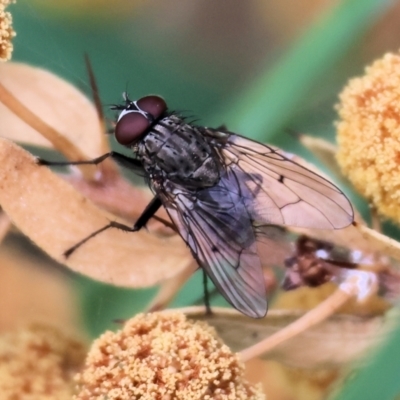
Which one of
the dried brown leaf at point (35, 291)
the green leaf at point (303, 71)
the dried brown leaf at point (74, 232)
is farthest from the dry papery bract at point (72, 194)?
the green leaf at point (303, 71)

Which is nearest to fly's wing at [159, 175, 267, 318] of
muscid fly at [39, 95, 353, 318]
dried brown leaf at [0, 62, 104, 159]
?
muscid fly at [39, 95, 353, 318]

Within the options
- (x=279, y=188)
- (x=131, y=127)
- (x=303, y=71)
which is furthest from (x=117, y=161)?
(x=303, y=71)

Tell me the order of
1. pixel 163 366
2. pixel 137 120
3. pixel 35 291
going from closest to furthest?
pixel 163 366 → pixel 137 120 → pixel 35 291

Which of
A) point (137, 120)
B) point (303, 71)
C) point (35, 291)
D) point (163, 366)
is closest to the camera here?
point (163, 366)

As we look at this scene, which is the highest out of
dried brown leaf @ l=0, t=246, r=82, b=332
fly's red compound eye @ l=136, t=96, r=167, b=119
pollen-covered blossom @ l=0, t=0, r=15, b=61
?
fly's red compound eye @ l=136, t=96, r=167, b=119

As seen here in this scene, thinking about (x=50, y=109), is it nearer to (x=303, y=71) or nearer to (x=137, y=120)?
(x=137, y=120)

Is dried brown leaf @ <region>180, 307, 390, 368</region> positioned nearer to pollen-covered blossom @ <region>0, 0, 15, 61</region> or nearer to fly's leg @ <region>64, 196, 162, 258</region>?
fly's leg @ <region>64, 196, 162, 258</region>
